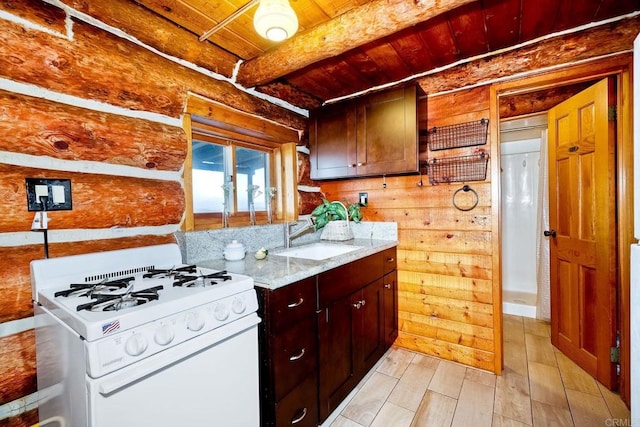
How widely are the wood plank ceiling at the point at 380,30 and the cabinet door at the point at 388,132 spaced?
0.22m

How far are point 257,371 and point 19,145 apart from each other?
133cm

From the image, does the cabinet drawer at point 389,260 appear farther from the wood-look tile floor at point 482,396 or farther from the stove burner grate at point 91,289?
the stove burner grate at point 91,289

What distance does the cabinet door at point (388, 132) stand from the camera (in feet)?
6.59

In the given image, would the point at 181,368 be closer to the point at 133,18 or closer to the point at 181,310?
the point at 181,310

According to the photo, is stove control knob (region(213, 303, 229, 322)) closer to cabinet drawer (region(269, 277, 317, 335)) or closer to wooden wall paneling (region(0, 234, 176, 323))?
cabinet drawer (region(269, 277, 317, 335))

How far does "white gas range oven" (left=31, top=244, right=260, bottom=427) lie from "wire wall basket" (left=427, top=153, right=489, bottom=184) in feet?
5.42

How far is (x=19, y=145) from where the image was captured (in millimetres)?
1129

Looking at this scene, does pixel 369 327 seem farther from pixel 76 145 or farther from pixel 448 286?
pixel 76 145

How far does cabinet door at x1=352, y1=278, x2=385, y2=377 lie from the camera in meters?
1.82

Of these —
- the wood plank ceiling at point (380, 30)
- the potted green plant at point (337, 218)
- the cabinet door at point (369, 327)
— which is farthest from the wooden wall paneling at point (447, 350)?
the wood plank ceiling at point (380, 30)

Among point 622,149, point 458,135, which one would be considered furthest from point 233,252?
point 622,149

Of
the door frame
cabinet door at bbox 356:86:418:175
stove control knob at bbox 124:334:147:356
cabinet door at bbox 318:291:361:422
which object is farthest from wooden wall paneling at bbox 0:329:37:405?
the door frame

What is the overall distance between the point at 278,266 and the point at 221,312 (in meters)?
0.49

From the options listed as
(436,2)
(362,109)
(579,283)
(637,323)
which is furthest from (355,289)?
(579,283)
